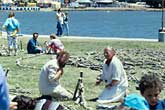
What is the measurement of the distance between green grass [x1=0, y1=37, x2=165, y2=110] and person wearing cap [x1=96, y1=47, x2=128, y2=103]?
33 centimetres

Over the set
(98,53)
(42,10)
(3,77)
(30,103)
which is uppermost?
(3,77)

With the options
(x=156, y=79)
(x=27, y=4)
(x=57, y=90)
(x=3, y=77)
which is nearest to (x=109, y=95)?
(x=57, y=90)

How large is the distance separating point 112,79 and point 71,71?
5856 mm

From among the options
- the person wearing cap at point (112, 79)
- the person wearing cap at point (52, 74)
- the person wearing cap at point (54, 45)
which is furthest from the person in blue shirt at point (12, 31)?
the person wearing cap at point (52, 74)

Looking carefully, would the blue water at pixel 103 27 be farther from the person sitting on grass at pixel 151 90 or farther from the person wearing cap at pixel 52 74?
the person sitting on grass at pixel 151 90

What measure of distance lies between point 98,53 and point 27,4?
17181 centimetres

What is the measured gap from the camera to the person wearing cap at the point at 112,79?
40.0ft

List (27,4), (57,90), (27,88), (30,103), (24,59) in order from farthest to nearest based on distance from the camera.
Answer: (27,4)
(24,59)
(27,88)
(57,90)
(30,103)

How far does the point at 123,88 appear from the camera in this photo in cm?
1246

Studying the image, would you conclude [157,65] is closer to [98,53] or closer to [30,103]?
[98,53]

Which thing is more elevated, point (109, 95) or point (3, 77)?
point (3, 77)

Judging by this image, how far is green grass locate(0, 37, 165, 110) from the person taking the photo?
14.4 meters

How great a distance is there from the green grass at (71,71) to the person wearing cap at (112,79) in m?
0.33

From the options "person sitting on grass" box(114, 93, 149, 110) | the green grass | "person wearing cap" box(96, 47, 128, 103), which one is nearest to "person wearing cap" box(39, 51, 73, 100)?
the green grass
